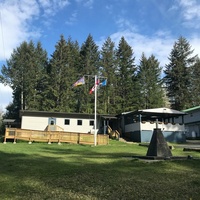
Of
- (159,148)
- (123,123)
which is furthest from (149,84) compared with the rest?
(159,148)

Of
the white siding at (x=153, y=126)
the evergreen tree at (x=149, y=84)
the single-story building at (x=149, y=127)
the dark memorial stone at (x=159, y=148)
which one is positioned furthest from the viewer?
the evergreen tree at (x=149, y=84)

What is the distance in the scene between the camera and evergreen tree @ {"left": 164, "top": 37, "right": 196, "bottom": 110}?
46969 mm

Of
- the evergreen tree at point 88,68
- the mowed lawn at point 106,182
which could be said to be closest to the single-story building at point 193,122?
the evergreen tree at point 88,68

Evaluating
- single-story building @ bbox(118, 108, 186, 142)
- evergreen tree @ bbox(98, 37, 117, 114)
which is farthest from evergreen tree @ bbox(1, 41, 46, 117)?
single-story building @ bbox(118, 108, 186, 142)

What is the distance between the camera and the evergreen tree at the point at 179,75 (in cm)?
4697

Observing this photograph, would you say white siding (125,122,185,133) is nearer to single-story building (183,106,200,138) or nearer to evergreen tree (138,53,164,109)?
single-story building (183,106,200,138)

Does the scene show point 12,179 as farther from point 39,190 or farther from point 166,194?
point 166,194

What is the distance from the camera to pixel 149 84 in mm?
45812

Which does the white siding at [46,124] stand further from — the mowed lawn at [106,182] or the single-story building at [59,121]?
the mowed lawn at [106,182]

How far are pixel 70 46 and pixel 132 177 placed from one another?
42.4m

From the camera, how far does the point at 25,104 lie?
4188 cm

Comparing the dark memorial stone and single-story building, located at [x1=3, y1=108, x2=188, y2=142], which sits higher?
single-story building, located at [x1=3, y1=108, x2=188, y2=142]

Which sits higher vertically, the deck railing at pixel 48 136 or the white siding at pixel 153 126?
the white siding at pixel 153 126

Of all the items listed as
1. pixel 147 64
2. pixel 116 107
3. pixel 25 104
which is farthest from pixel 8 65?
pixel 147 64
